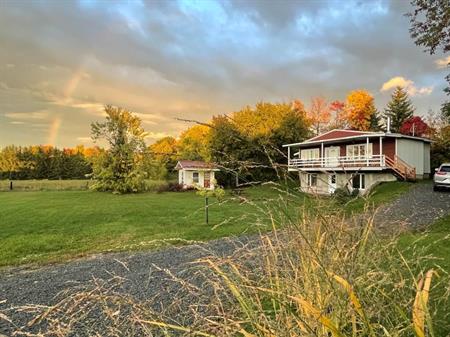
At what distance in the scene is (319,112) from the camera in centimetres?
4547

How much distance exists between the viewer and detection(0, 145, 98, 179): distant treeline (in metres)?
54.4

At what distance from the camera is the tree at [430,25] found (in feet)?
35.7

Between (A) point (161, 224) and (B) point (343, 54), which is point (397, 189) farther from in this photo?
(A) point (161, 224)

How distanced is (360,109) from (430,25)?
35.4 metres

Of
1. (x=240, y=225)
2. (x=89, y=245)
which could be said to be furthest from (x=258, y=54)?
(x=89, y=245)

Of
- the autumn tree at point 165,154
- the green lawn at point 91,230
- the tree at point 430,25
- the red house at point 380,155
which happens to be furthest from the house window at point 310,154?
the autumn tree at point 165,154

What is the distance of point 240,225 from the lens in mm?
→ 11391

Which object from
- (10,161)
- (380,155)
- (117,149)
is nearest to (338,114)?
(380,155)

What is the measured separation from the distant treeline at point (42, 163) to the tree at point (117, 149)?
24.5 metres

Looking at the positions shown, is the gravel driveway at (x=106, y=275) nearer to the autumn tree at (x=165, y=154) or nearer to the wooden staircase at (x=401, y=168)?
the autumn tree at (x=165, y=154)

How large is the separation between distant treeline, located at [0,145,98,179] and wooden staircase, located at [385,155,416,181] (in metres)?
44.4

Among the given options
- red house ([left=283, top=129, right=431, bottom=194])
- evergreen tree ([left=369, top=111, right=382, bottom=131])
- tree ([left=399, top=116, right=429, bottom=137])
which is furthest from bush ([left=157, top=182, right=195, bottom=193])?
evergreen tree ([left=369, top=111, right=382, bottom=131])

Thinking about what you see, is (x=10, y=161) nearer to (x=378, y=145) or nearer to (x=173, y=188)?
(x=173, y=188)

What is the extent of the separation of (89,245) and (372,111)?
143 ft
